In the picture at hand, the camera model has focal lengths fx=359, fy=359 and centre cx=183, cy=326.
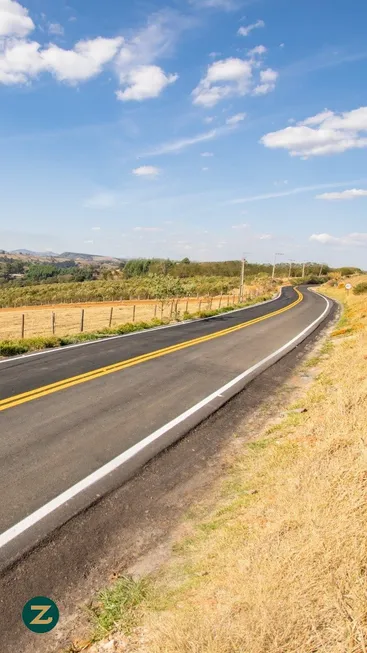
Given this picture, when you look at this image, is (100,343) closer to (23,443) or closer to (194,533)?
(23,443)

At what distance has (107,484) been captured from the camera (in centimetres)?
511

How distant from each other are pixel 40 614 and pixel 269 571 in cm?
214

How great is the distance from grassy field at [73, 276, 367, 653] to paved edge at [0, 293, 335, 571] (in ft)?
3.73

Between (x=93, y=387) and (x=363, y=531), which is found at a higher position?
(x=363, y=531)

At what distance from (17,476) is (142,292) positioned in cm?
6777

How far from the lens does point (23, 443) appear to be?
6035 millimetres

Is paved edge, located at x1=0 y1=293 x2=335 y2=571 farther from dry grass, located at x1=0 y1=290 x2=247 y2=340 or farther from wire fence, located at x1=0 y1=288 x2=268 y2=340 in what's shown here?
dry grass, located at x1=0 y1=290 x2=247 y2=340

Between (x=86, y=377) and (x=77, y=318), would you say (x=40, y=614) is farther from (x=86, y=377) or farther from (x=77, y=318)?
(x=77, y=318)

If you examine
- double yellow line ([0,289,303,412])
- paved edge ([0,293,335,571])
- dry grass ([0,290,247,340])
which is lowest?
dry grass ([0,290,247,340])

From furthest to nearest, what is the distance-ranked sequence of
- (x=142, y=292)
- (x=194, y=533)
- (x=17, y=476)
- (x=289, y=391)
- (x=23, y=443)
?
(x=142, y=292) → (x=289, y=391) → (x=23, y=443) → (x=17, y=476) → (x=194, y=533)

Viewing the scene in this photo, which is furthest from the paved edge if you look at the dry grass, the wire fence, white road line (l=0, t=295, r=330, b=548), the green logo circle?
the dry grass

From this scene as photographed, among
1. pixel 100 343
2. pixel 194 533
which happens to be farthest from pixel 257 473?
pixel 100 343

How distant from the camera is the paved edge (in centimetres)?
390

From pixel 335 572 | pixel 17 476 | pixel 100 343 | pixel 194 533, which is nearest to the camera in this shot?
pixel 335 572
